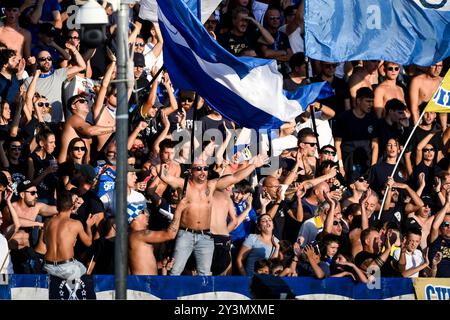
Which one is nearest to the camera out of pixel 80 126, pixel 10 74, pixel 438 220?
pixel 80 126

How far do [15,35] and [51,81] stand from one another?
846 millimetres

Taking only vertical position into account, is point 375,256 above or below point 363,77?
below

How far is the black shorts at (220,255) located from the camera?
20.6 metres

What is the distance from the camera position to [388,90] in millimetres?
22953

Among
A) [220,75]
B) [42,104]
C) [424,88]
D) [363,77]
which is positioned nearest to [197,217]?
[220,75]

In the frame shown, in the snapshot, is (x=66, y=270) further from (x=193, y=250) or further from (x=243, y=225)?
(x=243, y=225)

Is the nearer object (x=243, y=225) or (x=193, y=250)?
(x=193, y=250)

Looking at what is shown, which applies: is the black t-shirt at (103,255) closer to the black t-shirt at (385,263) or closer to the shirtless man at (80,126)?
the shirtless man at (80,126)

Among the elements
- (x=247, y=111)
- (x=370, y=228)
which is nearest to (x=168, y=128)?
(x=247, y=111)

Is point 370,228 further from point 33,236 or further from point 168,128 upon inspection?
point 33,236

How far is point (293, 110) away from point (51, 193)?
10.9 feet

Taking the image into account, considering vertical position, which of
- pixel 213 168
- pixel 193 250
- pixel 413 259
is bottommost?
pixel 413 259

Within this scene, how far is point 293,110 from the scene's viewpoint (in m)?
20.5

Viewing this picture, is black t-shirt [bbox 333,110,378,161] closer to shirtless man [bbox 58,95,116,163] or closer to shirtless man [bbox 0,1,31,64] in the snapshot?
shirtless man [bbox 58,95,116,163]
